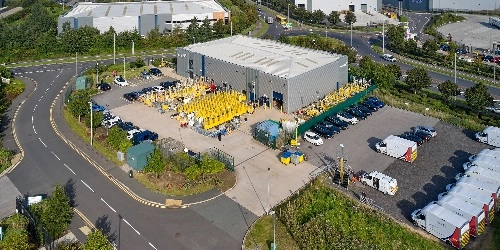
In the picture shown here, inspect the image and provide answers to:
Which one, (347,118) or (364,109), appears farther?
(364,109)

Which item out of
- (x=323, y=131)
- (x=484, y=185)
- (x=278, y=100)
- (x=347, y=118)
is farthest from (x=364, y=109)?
(x=484, y=185)

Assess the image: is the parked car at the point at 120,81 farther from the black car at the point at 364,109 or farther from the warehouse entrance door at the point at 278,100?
the black car at the point at 364,109

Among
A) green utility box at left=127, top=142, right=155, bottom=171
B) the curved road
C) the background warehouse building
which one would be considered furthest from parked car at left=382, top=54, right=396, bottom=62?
the curved road

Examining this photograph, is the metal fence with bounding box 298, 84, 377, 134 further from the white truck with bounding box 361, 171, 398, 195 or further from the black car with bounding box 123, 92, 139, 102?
the black car with bounding box 123, 92, 139, 102

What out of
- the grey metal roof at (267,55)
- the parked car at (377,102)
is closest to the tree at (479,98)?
the parked car at (377,102)

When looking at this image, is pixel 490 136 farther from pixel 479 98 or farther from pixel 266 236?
pixel 266 236

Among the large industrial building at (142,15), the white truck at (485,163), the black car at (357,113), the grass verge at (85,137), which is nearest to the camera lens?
the white truck at (485,163)

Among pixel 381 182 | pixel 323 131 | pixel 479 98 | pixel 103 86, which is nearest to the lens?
pixel 381 182
